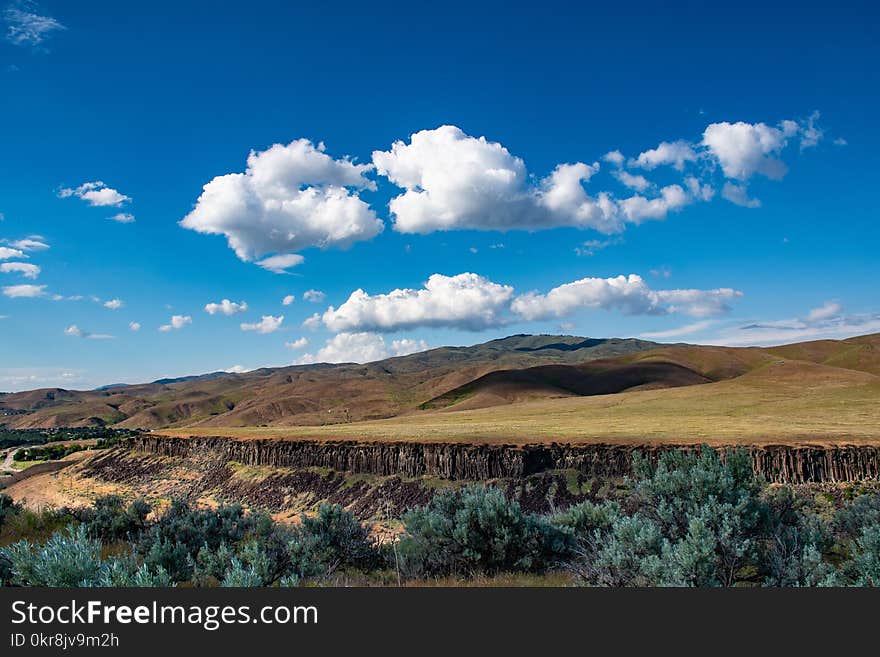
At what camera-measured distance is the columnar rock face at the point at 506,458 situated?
3562 centimetres

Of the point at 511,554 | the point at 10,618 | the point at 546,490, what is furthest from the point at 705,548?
the point at 546,490

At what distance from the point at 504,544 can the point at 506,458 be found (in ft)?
106

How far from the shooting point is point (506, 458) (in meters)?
44.0

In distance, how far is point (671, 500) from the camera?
39.2 feet

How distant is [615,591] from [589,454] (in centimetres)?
3786

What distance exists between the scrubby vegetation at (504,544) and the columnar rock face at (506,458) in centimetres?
1878

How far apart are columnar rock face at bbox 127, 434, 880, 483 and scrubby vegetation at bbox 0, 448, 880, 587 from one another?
61.6 feet

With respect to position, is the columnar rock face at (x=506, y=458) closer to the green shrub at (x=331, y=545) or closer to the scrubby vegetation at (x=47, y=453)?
the green shrub at (x=331, y=545)

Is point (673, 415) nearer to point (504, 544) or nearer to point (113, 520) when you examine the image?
point (504, 544)

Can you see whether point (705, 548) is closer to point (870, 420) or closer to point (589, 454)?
point (589, 454)

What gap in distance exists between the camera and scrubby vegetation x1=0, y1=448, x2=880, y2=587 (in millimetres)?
8453

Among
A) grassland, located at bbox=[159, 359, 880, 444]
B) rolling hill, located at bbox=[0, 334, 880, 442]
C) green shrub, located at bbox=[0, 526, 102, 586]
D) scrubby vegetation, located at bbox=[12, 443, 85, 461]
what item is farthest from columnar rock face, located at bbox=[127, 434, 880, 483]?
scrubby vegetation, located at bbox=[12, 443, 85, 461]

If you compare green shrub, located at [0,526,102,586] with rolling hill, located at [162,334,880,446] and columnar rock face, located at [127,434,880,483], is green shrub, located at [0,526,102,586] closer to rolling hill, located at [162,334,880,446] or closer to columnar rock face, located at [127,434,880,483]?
columnar rock face, located at [127,434,880,483]

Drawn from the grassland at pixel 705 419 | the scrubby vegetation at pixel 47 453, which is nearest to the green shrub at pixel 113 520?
the grassland at pixel 705 419
